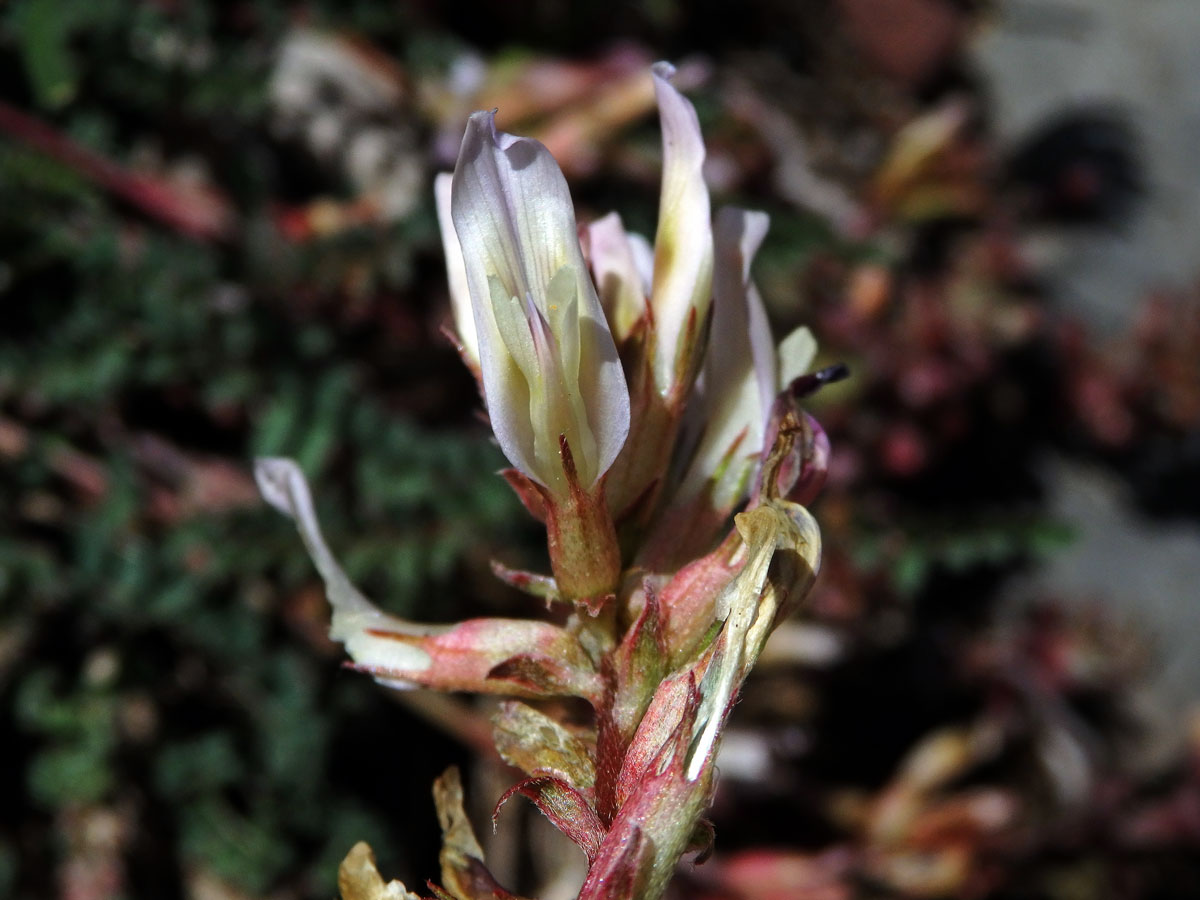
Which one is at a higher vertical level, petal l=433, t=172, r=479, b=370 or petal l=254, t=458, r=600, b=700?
petal l=433, t=172, r=479, b=370

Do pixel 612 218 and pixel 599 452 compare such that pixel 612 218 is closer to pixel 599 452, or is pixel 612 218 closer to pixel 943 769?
pixel 599 452

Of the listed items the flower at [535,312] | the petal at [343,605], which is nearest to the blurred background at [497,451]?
the petal at [343,605]

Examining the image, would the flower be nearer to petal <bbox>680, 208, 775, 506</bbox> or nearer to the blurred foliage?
petal <bbox>680, 208, 775, 506</bbox>

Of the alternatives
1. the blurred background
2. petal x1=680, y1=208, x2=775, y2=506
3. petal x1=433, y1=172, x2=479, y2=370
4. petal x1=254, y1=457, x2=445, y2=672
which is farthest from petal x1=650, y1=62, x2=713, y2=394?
the blurred background

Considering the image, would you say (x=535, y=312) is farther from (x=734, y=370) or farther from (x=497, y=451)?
(x=497, y=451)

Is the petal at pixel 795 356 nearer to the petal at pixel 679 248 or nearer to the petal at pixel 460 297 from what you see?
the petal at pixel 679 248

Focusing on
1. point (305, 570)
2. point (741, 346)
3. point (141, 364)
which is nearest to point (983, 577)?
point (305, 570)
